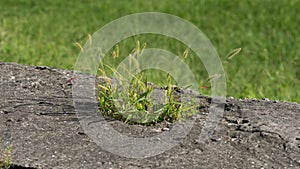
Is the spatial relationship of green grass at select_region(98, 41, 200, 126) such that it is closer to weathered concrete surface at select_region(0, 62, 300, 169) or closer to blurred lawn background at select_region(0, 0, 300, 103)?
weathered concrete surface at select_region(0, 62, 300, 169)

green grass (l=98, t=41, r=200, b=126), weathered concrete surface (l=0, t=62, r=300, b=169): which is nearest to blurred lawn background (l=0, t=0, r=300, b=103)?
weathered concrete surface (l=0, t=62, r=300, b=169)

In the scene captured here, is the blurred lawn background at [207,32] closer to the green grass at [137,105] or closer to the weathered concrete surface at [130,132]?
the weathered concrete surface at [130,132]

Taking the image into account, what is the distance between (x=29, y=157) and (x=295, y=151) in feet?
4.71

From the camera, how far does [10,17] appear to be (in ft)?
26.0

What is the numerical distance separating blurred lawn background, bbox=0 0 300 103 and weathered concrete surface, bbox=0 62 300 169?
137cm

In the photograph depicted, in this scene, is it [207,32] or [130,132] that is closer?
[130,132]

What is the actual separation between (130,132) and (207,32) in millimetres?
4472

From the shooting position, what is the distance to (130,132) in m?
3.37

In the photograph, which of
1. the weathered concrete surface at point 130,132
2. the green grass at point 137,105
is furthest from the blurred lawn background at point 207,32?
the green grass at point 137,105

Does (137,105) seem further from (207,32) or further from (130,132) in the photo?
(207,32)

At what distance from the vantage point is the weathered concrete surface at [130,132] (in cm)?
306

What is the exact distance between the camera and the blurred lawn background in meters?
5.96

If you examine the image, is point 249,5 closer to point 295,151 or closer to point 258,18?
point 258,18

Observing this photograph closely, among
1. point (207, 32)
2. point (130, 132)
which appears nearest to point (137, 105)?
point (130, 132)
